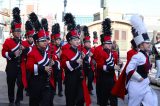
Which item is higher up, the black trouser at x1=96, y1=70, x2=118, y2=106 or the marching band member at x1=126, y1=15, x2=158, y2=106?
the marching band member at x1=126, y1=15, x2=158, y2=106

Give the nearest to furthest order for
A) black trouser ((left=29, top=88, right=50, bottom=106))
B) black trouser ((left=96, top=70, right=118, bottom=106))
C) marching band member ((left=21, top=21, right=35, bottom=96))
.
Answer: black trouser ((left=29, top=88, right=50, bottom=106)), marching band member ((left=21, top=21, right=35, bottom=96)), black trouser ((left=96, top=70, right=118, bottom=106))

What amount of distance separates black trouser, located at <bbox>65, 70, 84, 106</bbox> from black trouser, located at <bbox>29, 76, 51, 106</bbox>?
2.68ft

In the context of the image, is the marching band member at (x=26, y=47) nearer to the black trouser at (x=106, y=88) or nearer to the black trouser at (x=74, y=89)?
the black trouser at (x=74, y=89)

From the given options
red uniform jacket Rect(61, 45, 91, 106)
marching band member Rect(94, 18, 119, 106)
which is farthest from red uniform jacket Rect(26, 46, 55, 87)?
marching band member Rect(94, 18, 119, 106)

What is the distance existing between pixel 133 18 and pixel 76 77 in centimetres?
181

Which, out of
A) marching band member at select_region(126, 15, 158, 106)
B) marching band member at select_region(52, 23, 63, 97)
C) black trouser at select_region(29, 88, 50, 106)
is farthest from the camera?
marching band member at select_region(52, 23, 63, 97)

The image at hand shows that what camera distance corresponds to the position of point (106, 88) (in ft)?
34.2

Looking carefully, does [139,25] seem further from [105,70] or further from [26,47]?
[26,47]

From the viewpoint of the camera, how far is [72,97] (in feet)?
29.9

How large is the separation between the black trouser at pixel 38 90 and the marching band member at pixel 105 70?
7.72 ft

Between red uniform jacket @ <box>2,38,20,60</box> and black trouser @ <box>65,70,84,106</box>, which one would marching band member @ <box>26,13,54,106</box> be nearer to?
black trouser @ <box>65,70,84,106</box>

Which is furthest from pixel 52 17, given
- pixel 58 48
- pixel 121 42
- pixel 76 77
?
pixel 76 77

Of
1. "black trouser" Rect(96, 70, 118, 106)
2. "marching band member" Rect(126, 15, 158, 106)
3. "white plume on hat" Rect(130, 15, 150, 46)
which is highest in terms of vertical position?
"white plume on hat" Rect(130, 15, 150, 46)

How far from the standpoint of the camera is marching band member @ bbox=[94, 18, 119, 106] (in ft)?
34.1
